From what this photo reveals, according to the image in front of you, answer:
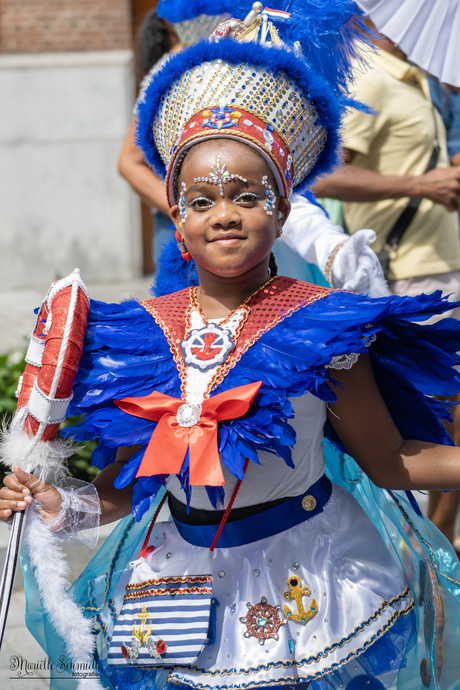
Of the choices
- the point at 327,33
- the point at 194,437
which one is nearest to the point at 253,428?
the point at 194,437

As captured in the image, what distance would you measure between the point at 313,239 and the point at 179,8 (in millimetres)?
913

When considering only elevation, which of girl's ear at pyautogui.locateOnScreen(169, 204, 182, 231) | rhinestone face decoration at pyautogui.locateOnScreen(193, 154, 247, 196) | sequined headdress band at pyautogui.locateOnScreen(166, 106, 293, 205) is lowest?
girl's ear at pyautogui.locateOnScreen(169, 204, 182, 231)

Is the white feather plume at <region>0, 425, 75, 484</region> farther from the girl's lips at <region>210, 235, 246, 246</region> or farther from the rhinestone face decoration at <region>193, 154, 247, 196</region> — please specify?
the rhinestone face decoration at <region>193, 154, 247, 196</region>

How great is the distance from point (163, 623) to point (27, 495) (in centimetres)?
42

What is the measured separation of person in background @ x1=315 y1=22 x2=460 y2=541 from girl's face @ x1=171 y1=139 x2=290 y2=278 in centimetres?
142

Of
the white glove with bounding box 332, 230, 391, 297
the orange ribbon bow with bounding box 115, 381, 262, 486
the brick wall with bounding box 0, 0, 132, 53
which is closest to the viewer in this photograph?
the orange ribbon bow with bounding box 115, 381, 262, 486

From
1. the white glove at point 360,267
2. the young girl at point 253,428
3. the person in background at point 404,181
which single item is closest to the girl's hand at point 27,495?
the young girl at point 253,428

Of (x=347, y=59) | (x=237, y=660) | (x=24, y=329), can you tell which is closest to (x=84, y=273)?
(x=24, y=329)

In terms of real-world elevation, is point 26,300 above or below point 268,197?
below

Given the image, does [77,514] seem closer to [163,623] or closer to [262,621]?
[163,623]

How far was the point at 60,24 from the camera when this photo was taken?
27.8 feet

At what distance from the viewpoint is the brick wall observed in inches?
331

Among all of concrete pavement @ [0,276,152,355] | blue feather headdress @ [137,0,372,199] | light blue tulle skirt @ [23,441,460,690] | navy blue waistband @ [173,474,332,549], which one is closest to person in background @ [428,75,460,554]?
light blue tulle skirt @ [23,441,460,690]

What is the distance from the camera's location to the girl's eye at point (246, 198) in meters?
1.86
